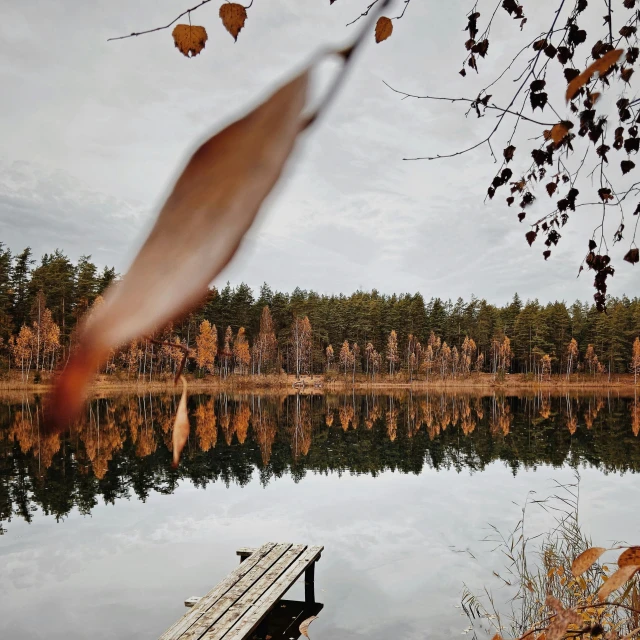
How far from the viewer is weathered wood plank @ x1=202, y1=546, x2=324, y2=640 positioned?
15.0 feet

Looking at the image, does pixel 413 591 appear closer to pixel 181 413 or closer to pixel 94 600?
pixel 94 600

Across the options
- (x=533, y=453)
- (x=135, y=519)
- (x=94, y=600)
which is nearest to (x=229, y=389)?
(x=533, y=453)

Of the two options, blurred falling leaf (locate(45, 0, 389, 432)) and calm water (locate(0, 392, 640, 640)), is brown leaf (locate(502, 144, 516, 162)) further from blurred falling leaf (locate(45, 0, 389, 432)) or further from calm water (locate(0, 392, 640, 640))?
blurred falling leaf (locate(45, 0, 389, 432))

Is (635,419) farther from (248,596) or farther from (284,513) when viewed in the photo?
(248,596)

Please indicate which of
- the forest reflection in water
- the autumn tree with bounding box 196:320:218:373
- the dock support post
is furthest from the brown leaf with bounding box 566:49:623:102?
the forest reflection in water

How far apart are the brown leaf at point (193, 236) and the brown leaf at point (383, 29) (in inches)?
6.2

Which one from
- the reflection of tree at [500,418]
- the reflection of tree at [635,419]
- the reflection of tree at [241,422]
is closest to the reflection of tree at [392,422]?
the reflection of tree at [500,418]

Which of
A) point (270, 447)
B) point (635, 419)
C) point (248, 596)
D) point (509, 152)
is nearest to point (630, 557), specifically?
point (509, 152)

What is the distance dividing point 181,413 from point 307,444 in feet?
66.4

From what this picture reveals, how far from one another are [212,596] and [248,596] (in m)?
0.36

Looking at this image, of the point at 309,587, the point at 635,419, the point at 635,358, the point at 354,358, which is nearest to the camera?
the point at 309,587

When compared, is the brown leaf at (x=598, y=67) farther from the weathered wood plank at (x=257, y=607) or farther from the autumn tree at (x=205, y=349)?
the weathered wood plank at (x=257, y=607)

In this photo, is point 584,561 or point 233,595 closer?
point 584,561

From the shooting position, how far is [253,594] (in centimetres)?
542
